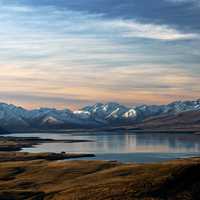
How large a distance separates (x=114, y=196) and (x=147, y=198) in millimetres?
5027

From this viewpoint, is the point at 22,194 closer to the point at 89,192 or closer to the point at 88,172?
the point at 89,192

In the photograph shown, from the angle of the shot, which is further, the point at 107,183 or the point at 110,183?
the point at 107,183

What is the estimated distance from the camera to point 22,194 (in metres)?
79.6

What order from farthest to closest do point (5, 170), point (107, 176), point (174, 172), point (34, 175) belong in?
point (5, 170)
point (34, 175)
point (107, 176)
point (174, 172)

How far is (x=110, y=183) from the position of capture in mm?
84062

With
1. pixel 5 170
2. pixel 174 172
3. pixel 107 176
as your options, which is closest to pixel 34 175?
pixel 5 170

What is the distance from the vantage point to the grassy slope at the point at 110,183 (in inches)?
3052

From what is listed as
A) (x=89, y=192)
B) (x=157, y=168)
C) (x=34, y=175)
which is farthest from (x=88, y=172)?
(x=89, y=192)

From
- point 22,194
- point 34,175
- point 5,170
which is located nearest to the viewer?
point 22,194

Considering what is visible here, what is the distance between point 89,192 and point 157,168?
58.8ft

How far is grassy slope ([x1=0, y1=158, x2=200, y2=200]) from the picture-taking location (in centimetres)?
7753

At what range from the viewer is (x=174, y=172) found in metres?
86.8

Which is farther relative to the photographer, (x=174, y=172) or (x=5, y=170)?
(x=5, y=170)

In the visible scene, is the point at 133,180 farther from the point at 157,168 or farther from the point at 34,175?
the point at 34,175
